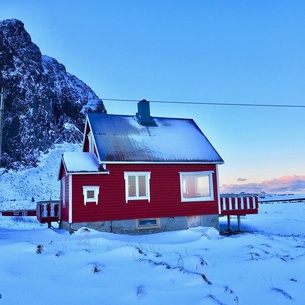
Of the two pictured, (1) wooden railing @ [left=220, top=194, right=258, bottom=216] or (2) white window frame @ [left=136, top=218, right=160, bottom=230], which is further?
(1) wooden railing @ [left=220, top=194, right=258, bottom=216]

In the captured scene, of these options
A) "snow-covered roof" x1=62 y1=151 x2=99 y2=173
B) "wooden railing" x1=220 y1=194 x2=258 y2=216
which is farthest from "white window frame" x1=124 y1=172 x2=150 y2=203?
"wooden railing" x1=220 y1=194 x2=258 y2=216

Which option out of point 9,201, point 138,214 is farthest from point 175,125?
point 9,201

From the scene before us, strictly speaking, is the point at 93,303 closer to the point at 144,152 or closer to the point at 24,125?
the point at 144,152

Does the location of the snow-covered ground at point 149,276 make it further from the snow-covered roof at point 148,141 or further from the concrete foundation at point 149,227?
the snow-covered roof at point 148,141

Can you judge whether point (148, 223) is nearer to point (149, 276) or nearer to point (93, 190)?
point (93, 190)

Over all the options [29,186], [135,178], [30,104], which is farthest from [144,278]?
[30,104]

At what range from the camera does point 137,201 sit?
1708cm

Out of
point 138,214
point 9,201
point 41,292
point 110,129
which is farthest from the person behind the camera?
point 9,201

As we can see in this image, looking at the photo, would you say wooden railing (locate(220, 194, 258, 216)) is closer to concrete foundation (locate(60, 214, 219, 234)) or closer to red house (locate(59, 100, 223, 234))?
red house (locate(59, 100, 223, 234))

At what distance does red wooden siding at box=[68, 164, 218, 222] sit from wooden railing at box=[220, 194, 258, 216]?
5.14 ft

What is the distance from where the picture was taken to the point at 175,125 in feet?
72.4

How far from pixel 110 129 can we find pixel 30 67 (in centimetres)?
5453

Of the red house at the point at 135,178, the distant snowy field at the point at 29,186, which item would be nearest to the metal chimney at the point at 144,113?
the red house at the point at 135,178

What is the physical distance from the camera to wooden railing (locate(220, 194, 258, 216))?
20359 mm
